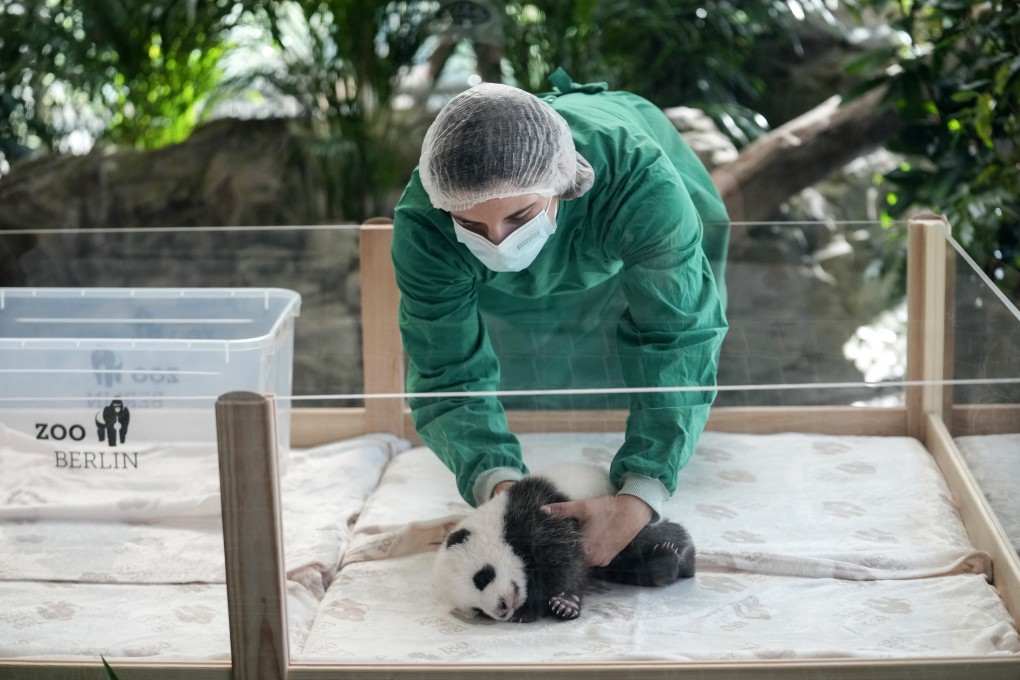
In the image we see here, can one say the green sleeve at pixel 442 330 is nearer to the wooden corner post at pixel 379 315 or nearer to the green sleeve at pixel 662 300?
the green sleeve at pixel 662 300

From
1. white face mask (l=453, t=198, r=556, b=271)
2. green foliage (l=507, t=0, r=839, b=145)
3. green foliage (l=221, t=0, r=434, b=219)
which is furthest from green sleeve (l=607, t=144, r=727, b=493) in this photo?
green foliage (l=221, t=0, r=434, b=219)

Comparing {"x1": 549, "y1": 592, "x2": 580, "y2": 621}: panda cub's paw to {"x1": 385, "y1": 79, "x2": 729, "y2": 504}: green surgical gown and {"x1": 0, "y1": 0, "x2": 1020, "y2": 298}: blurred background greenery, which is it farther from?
{"x1": 0, "y1": 0, "x2": 1020, "y2": 298}: blurred background greenery

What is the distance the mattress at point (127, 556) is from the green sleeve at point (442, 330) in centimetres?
24

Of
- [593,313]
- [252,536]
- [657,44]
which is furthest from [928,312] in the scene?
[657,44]

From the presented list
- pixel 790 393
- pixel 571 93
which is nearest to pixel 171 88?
pixel 571 93

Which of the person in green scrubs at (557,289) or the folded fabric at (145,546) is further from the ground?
the person in green scrubs at (557,289)

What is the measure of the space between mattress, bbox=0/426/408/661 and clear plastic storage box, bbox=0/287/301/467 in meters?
0.04

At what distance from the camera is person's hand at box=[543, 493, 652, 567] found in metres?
1.35

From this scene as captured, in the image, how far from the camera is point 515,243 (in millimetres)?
1417

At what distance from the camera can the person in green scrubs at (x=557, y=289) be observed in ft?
4.39

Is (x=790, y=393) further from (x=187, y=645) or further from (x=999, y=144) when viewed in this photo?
(x=999, y=144)

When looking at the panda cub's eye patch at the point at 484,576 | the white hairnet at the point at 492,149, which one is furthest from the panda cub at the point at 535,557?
the white hairnet at the point at 492,149

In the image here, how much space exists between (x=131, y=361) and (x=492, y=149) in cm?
85

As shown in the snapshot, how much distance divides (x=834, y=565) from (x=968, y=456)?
0.40 metres
